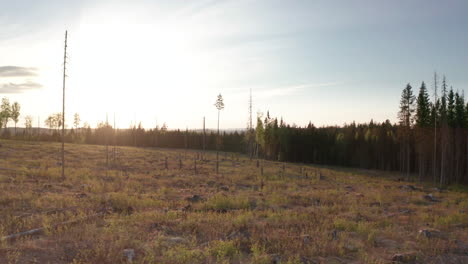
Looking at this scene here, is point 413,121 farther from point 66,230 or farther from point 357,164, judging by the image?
point 66,230

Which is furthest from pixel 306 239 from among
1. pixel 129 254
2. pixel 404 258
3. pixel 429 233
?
pixel 129 254

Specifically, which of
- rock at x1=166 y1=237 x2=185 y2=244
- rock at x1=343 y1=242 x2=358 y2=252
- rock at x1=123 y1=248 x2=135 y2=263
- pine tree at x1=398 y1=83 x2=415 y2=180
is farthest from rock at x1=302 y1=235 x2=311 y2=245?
pine tree at x1=398 y1=83 x2=415 y2=180

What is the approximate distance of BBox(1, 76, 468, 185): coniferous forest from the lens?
49.3 meters

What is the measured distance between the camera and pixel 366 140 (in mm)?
70125

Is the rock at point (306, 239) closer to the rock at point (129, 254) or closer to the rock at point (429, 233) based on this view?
the rock at point (429, 233)

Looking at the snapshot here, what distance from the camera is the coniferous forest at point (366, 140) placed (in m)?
49.3

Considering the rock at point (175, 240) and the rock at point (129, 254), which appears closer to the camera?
the rock at point (129, 254)

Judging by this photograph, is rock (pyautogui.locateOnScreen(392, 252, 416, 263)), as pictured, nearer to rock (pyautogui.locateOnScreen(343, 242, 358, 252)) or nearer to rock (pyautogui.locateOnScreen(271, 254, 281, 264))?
rock (pyautogui.locateOnScreen(343, 242, 358, 252))

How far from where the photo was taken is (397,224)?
43.6 feet

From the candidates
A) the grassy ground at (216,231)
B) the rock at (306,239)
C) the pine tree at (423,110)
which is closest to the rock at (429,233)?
the grassy ground at (216,231)

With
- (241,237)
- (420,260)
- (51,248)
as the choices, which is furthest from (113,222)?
(420,260)

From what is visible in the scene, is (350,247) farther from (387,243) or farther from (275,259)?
(275,259)

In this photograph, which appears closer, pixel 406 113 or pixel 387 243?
pixel 387 243

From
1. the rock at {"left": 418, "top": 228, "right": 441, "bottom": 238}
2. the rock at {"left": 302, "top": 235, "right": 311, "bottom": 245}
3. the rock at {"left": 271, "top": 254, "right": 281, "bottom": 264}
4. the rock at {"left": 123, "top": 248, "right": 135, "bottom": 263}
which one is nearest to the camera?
the rock at {"left": 123, "top": 248, "right": 135, "bottom": 263}
